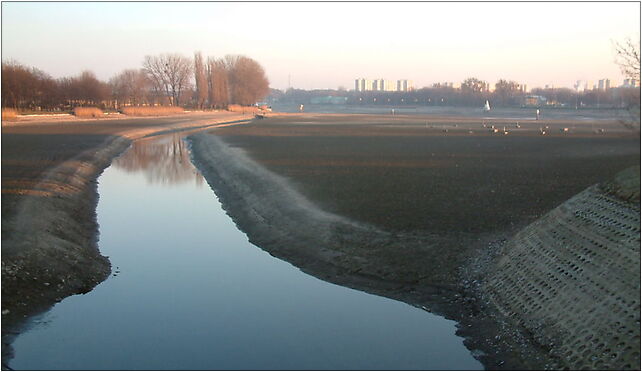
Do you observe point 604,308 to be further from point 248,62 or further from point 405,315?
point 248,62

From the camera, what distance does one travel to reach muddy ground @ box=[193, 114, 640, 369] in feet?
47.6

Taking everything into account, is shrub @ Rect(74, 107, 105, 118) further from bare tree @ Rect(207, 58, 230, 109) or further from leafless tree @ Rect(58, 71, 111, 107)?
bare tree @ Rect(207, 58, 230, 109)

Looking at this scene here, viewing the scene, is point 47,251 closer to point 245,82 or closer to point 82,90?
point 82,90

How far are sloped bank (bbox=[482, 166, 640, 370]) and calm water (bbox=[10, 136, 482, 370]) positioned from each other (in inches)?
66.6

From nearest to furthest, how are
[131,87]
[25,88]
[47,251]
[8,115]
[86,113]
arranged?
[47,251] → [8,115] → [25,88] → [86,113] → [131,87]

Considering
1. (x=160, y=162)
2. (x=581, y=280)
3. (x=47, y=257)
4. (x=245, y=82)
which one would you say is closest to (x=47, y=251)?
(x=47, y=257)

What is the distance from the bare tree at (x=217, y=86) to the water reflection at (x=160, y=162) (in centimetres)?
8895

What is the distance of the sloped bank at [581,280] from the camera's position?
10445 mm

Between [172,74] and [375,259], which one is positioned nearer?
[375,259]

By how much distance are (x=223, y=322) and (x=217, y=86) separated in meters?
142

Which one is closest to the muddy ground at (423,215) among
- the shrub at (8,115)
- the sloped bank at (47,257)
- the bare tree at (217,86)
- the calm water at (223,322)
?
the calm water at (223,322)

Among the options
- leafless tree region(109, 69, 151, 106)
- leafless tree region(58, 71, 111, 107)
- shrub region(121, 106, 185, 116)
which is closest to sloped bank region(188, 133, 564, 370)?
shrub region(121, 106, 185, 116)

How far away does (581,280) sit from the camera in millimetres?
12445

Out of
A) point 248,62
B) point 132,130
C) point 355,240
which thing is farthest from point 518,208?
point 248,62
